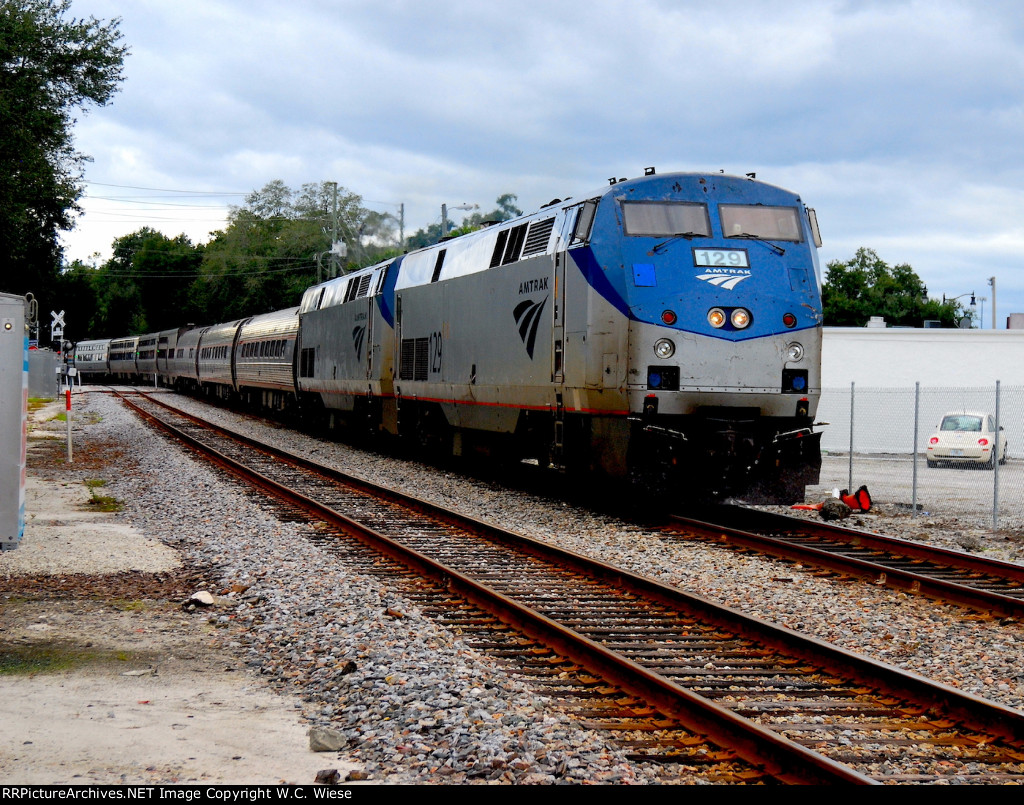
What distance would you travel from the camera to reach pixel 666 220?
490 inches

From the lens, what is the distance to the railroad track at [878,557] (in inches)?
340

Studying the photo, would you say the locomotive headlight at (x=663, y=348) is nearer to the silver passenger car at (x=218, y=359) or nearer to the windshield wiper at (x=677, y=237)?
the windshield wiper at (x=677, y=237)

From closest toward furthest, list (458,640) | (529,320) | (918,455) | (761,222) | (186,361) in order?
(458,640) → (761,222) → (529,320) → (918,455) → (186,361)

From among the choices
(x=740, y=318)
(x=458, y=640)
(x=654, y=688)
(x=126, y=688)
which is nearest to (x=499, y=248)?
(x=740, y=318)

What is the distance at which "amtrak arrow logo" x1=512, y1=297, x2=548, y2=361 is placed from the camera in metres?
14.0

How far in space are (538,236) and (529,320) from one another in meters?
1.11

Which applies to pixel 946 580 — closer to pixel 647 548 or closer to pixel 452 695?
pixel 647 548

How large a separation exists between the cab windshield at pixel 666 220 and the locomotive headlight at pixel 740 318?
99cm

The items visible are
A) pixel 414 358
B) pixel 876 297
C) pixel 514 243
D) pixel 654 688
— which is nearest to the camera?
pixel 654 688

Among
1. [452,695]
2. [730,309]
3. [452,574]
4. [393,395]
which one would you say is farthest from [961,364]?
[452,695]

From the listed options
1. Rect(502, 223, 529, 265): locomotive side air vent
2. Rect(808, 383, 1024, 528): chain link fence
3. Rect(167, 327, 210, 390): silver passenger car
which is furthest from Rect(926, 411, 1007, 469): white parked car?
Rect(167, 327, 210, 390): silver passenger car

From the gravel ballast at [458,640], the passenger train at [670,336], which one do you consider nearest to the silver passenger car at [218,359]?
the gravel ballast at [458,640]

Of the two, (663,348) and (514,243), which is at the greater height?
(514,243)

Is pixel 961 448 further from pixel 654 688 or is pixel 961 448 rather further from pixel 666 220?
pixel 654 688
